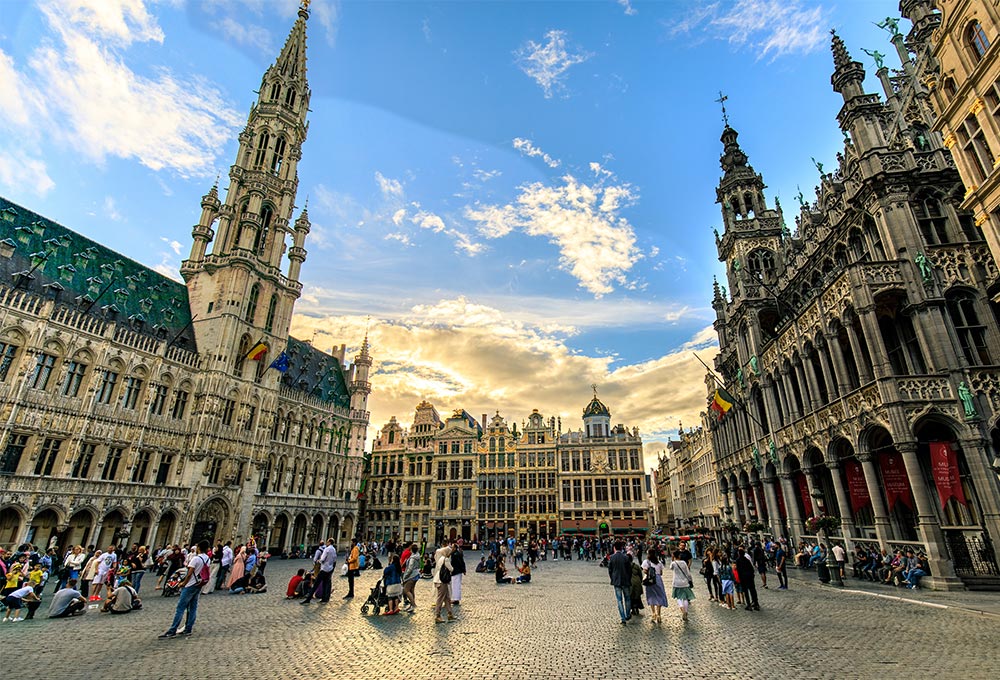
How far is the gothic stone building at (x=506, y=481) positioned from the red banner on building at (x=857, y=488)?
4120 centimetres

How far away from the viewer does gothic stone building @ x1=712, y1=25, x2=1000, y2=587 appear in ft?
57.2

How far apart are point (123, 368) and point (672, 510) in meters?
87.4

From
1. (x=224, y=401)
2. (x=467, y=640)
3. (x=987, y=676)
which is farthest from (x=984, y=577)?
(x=224, y=401)

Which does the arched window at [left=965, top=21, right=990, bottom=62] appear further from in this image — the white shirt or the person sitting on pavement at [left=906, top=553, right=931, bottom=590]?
the white shirt

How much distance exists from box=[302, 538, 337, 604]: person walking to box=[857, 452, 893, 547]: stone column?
21629 millimetres

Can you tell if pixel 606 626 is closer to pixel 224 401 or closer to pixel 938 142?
pixel 938 142

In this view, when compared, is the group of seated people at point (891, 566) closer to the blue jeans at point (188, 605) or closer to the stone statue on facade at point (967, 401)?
the stone statue on facade at point (967, 401)

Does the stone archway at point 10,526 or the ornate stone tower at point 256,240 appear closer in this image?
the stone archway at point 10,526

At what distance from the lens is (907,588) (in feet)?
55.5

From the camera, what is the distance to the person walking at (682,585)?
1189cm

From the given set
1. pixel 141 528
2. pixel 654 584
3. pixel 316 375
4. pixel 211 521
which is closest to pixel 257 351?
pixel 211 521

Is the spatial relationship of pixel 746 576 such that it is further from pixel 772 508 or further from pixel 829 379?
pixel 772 508

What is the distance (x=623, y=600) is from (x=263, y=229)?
52.9 metres

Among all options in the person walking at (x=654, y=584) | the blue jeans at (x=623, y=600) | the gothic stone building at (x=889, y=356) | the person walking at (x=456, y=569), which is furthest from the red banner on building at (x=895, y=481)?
the person walking at (x=456, y=569)
